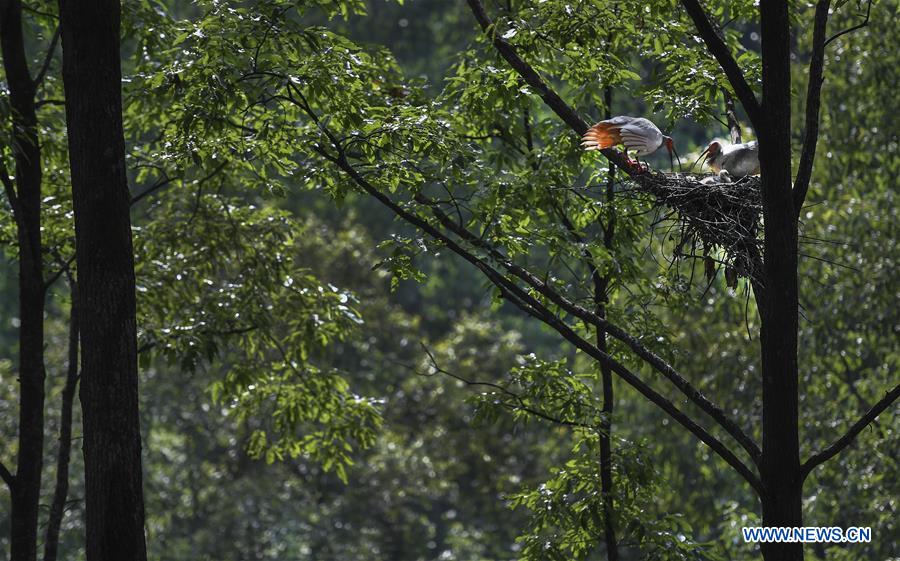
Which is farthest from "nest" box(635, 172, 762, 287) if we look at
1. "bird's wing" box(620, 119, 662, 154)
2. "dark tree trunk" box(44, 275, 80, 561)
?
"dark tree trunk" box(44, 275, 80, 561)

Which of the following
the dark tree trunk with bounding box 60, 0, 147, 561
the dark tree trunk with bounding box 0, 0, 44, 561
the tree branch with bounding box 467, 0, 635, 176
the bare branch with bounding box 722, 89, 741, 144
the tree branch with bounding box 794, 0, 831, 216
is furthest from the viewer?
the bare branch with bounding box 722, 89, 741, 144

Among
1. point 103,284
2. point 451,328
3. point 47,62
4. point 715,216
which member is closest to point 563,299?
point 715,216

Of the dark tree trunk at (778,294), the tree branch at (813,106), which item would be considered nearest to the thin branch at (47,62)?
the dark tree trunk at (778,294)

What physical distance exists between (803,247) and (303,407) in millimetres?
6249

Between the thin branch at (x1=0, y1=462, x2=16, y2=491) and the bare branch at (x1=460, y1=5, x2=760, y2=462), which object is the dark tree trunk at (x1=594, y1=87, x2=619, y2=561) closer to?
the bare branch at (x1=460, y1=5, x2=760, y2=462)

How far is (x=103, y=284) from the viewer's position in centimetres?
571

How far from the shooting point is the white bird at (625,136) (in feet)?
22.7

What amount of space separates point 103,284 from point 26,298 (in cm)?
200

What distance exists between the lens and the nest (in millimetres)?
6379

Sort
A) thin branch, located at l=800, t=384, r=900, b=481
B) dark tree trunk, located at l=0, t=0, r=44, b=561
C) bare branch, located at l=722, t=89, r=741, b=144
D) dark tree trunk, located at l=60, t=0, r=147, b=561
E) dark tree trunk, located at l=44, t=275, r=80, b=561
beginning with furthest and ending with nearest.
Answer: dark tree trunk, located at l=44, t=275, r=80, b=561 → bare branch, located at l=722, t=89, r=741, b=144 → dark tree trunk, located at l=0, t=0, r=44, b=561 → thin branch, located at l=800, t=384, r=900, b=481 → dark tree trunk, located at l=60, t=0, r=147, b=561

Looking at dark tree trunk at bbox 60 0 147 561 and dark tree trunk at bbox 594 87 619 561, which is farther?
dark tree trunk at bbox 594 87 619 561

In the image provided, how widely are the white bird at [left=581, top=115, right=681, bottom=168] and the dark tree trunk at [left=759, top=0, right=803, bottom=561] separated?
3.75ft

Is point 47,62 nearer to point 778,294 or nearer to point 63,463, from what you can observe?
point 63,463

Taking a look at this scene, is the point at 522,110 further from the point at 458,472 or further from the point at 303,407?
the point at 458,472
